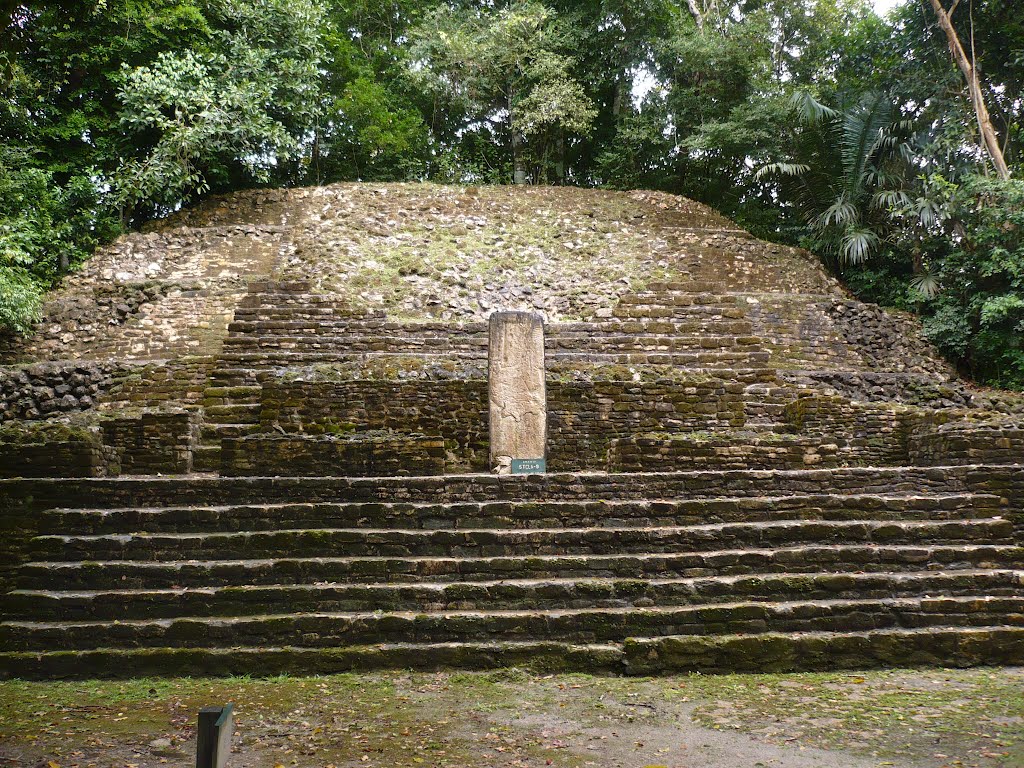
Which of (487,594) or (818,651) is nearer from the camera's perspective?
(818,651)

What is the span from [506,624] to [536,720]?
38.1 inches

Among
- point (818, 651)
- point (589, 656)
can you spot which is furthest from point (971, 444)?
point (589, 656)

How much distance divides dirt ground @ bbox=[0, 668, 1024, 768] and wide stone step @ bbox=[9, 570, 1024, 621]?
1.63 ft

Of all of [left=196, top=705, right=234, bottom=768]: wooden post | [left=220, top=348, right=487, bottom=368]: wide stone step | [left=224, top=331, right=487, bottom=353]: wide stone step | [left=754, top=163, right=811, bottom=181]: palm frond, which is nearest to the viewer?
[left=196, top=705, right=234, bottom=768]: wooden post

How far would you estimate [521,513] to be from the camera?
5.40 m

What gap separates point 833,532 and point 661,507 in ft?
3.86

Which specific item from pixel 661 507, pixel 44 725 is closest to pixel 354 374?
pixel 661 507

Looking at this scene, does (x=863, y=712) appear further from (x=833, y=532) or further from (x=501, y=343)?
(x=501, y=343)

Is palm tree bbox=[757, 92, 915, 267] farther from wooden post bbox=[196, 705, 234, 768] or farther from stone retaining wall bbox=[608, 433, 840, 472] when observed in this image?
wooden post bbox=[196, 705, 234, 768]

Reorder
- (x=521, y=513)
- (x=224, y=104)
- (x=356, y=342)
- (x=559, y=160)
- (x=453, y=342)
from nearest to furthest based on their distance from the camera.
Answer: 1. (x=521, y=513)
2. (x=356, y=342)
3. (x=453, y=342)
4. (x=224, y=104)
5. (x=559, y=160)

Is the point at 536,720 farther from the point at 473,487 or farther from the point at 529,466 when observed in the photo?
the point at 529,466

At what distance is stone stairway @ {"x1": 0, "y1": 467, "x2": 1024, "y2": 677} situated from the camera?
176 inches

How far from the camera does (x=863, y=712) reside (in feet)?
12.2

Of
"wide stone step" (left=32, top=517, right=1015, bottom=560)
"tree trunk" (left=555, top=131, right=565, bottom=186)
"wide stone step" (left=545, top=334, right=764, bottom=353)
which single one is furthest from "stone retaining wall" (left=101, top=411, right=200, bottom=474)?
"tree trunk" (left=555, top=131, right=565, bottom=186)
